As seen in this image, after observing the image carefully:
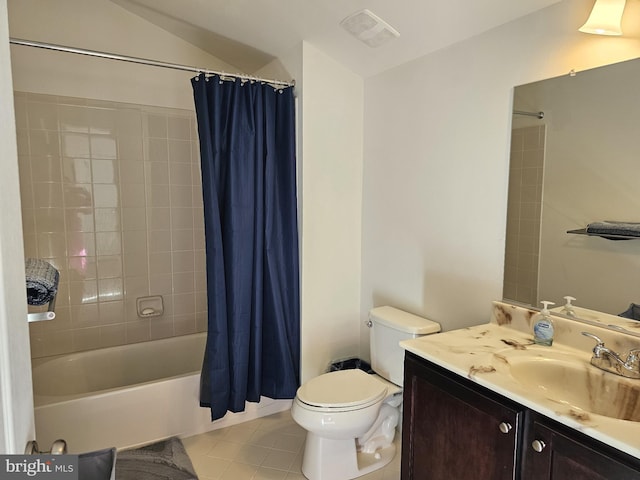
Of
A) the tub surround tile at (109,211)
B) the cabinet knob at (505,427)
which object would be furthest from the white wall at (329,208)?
the cabinet knob at (505,427)

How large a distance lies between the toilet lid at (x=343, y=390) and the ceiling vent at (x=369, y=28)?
1801 mm

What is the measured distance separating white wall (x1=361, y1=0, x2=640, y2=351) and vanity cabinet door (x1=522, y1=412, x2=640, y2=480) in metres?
0.83

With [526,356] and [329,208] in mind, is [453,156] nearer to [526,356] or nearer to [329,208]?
[329,208]

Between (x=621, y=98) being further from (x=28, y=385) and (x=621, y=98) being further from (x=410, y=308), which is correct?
(x=28, y=385)

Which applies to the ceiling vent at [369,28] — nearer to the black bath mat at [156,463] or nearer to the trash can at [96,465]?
the trash can at [96,465]

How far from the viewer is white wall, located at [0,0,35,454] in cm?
61

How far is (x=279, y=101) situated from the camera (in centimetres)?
253

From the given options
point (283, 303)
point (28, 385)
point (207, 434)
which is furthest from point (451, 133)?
point (207, 434)

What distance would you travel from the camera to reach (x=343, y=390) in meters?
2.10

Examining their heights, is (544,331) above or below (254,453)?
above

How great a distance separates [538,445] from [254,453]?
5.38 feet

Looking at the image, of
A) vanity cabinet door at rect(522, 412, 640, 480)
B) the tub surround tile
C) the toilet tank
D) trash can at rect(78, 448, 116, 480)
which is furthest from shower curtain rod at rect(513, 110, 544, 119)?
the tub surround tile

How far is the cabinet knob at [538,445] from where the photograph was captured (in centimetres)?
116

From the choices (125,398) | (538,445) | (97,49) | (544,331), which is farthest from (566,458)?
(97,49)
